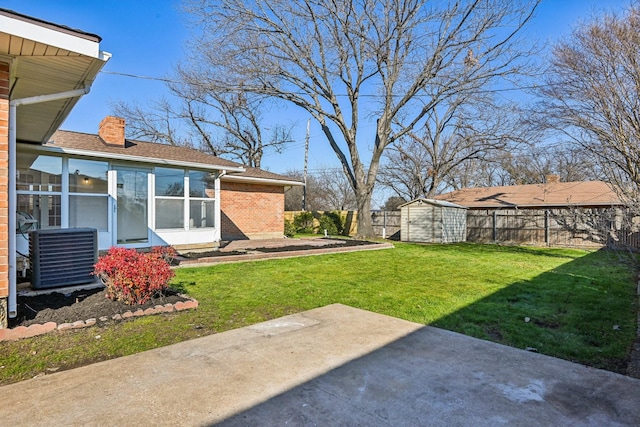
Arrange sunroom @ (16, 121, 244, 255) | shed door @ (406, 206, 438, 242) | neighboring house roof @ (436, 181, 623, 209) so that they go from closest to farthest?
sunroom @ (16, 121, 244, 255)
shed door @ (406, 206, 438, 242)
neighboring house roof @ (436, 181, 623, 209)

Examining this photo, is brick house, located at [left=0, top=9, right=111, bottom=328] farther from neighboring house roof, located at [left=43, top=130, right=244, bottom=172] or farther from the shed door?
the shed door

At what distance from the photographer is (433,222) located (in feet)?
58.7

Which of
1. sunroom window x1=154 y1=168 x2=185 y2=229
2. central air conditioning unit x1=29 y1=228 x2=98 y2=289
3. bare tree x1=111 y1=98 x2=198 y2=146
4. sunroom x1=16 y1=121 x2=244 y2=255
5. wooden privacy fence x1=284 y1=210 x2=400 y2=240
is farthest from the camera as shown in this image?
bare tree x1=111 y1=98 x2=198 y2=146

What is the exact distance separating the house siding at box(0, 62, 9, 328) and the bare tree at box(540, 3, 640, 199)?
24.4 feet

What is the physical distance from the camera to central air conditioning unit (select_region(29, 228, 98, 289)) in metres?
5.46

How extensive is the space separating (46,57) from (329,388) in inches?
174

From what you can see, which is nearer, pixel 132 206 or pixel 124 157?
pixel 124 157

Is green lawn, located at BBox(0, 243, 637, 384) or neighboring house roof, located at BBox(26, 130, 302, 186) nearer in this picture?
green lawn, located at BBox(0, 243, 637, 384)

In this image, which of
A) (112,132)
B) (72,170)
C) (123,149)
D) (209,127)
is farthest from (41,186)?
(209,127)

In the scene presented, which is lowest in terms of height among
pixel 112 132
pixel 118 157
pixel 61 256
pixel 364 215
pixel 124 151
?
pixel 61 256

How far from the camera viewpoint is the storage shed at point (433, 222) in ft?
58.3

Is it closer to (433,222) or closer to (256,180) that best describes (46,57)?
(256,180)

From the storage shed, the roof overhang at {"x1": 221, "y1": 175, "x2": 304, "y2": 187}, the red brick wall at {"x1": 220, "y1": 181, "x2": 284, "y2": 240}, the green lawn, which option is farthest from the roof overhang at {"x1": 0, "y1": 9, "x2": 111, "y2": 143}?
the storage shed

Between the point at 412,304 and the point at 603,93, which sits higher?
the point at 603,93
